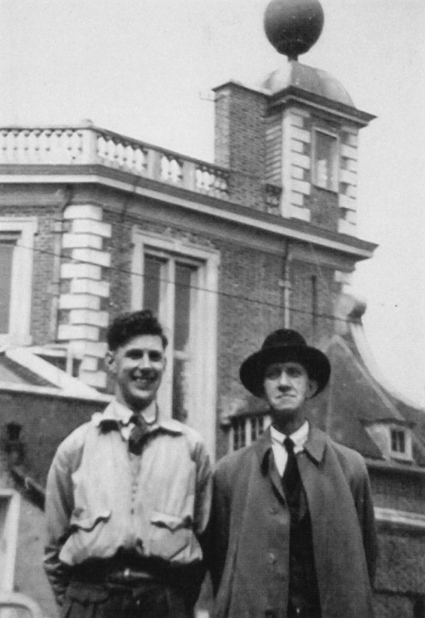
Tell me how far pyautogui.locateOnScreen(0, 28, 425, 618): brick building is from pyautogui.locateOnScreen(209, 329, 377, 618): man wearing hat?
10.7 meters

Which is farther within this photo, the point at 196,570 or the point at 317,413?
the point at 317,413

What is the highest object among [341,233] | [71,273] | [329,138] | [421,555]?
[329,138]

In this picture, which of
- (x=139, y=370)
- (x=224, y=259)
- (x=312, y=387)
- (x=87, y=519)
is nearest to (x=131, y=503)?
(x=87, y=519)

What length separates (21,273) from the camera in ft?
57.9

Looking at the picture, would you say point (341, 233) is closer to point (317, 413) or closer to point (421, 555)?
point (317, 413)

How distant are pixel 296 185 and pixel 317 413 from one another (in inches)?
162

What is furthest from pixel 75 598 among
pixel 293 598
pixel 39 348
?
pixel 39 348

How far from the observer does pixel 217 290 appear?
1908cm

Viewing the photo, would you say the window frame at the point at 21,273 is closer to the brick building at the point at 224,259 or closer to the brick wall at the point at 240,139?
the brick building at the point at 224,259

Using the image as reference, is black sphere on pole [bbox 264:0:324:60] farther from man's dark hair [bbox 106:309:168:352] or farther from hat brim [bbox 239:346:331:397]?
man's dark hair [bbox 106:309:168:352]

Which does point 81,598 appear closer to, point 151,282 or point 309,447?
point 309,447

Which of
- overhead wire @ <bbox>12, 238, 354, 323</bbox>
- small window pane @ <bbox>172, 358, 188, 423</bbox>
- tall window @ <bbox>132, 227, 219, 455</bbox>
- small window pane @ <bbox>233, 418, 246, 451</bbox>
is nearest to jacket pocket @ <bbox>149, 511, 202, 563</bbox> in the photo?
overhead wire @ <bbox>12, 238, 354, 323</bbox>

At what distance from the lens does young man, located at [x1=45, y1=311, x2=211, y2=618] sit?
201 inches

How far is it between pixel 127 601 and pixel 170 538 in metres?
0.32
